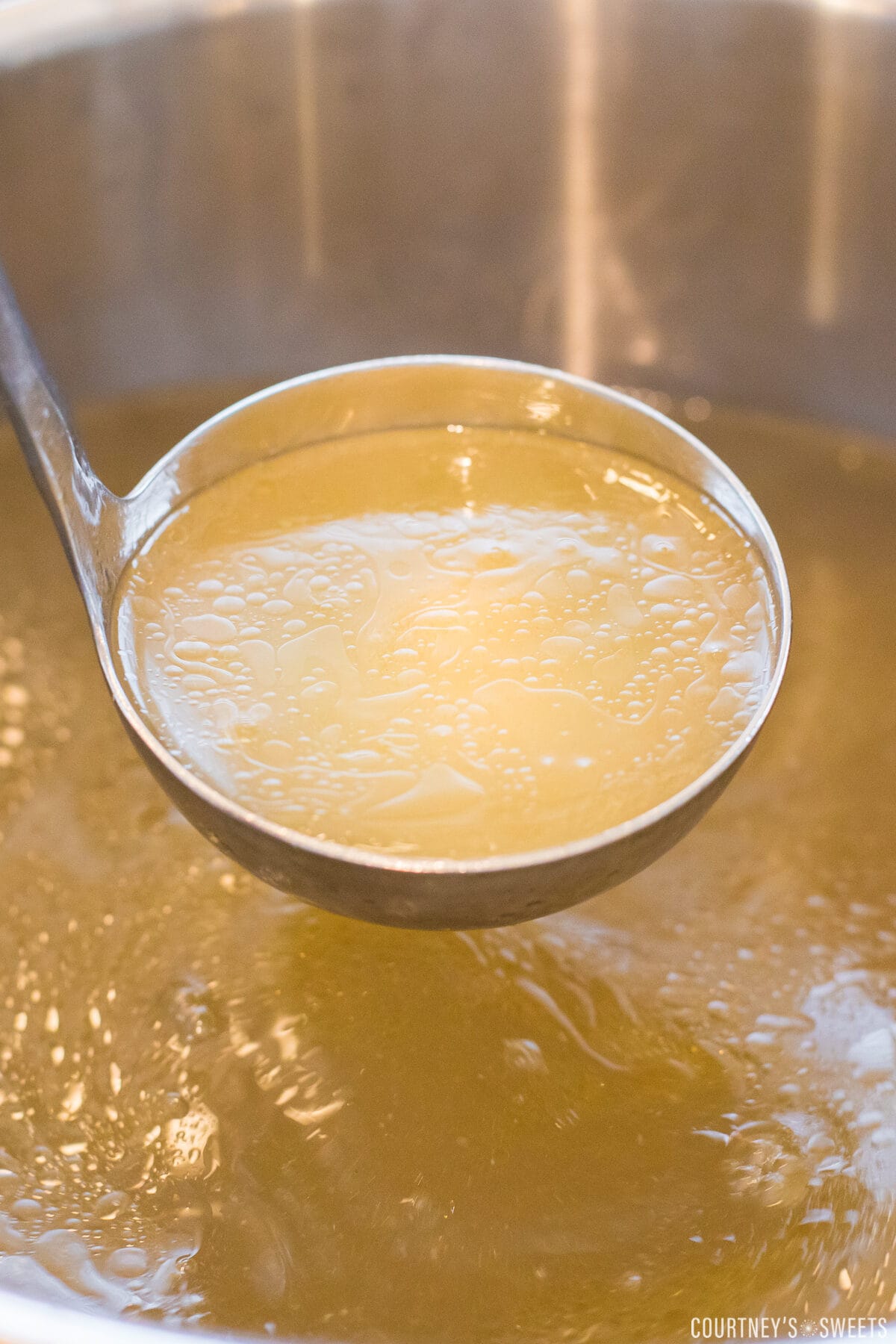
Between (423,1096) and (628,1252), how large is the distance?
0.11 meters

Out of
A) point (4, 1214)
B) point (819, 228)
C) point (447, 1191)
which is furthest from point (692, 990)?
point (819, 228)

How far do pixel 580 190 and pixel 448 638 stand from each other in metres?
0.49

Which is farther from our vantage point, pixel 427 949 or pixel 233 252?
pixel 233 252

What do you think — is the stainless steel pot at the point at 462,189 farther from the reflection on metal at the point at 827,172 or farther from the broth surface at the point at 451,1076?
the broth surface at the point at 451,1076

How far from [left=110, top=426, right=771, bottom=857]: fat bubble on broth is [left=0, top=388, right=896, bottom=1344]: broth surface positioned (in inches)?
6.7

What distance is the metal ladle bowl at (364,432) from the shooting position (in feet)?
1.48

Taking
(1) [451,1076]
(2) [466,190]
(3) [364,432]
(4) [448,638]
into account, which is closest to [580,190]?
(2) [466,190]

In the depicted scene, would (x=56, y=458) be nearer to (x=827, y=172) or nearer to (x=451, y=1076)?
(x=451, y=1076)

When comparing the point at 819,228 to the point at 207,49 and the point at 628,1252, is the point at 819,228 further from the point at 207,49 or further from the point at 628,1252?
the point at 628,1252

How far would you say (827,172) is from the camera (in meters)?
0.88

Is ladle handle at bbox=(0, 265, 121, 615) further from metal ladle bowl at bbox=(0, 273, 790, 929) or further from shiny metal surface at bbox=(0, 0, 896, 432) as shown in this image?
shiny metal surface at bbox=(0, 0, 896, 432)

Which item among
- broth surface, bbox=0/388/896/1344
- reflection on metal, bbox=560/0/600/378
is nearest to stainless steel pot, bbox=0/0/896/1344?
reflection on metal, bbox=560/0/600/378

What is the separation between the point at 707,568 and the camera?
1.85 ft

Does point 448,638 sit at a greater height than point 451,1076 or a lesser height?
greater
